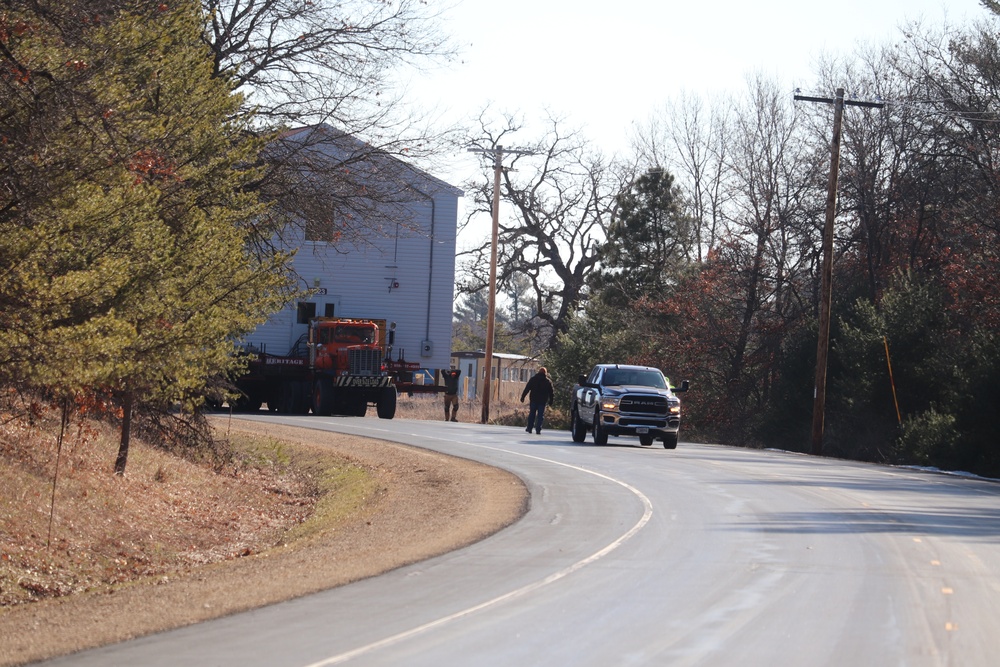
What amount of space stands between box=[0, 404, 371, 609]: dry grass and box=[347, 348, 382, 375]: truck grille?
50.4 ft

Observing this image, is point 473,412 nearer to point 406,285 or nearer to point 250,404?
point 406,285

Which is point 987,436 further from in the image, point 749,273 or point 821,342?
point 749,273

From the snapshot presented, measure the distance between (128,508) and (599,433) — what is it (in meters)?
14.2

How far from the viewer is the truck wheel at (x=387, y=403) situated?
42.8 meters

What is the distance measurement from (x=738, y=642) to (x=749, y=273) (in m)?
40.5

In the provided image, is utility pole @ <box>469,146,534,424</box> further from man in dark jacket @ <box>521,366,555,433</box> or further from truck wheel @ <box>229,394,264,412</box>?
man in dark jacket @ <box>521,366,555,433</box>

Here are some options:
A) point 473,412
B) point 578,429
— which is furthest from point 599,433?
point 473,412

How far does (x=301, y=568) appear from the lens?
12.1 meters

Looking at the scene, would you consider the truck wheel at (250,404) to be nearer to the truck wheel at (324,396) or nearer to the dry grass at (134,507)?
the truck wheel at (324,396)

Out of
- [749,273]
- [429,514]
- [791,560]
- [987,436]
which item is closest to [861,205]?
[749,273]

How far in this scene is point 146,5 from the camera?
14.6 meters

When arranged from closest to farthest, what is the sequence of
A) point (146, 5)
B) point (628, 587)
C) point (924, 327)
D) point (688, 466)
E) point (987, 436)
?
1. point (628, 587)
2. point (146, 5)
3. point (688, 466)
4. point (987, 436)
5. point (924, 327)

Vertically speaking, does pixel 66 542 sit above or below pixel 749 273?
below

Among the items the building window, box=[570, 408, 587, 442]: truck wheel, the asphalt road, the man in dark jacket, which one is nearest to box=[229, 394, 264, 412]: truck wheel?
the building window
